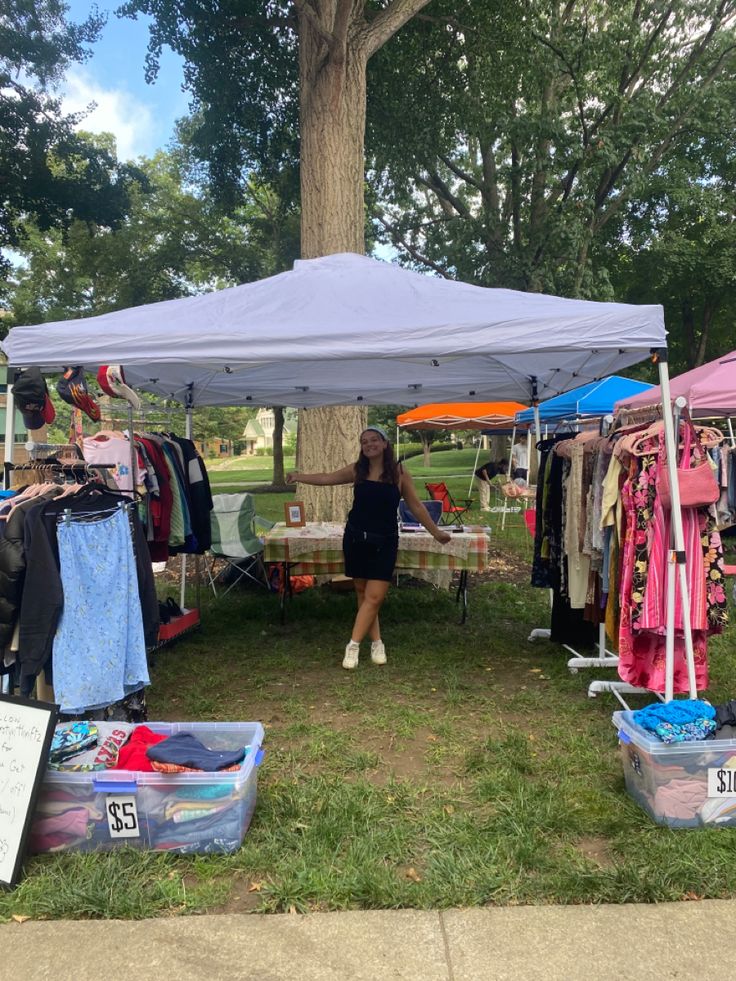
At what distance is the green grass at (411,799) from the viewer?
2320 millimetres

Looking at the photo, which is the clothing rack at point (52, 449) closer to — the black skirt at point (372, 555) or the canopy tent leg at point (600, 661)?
the black skirt at point (372, 555)

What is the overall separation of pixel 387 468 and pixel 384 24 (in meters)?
6.13

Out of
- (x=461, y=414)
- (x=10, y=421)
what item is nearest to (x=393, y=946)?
(x=10, y=421)

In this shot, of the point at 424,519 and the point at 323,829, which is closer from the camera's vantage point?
the point at 323,829

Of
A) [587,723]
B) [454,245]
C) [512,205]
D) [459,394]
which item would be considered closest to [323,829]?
[587,723]

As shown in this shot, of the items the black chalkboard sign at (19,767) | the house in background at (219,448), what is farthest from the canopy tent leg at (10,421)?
the house in background at (219,448)

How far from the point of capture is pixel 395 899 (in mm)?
2277

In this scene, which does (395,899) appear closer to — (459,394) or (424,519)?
(424,519)

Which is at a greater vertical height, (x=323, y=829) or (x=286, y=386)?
(x=286, y=386)

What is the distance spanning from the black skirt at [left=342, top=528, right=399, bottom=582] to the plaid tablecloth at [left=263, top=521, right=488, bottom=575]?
950mm

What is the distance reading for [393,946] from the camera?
2.09 metres

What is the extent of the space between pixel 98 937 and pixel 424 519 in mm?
3415

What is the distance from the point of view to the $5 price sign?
251cm

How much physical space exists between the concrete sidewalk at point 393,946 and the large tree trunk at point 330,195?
5.46 metres
